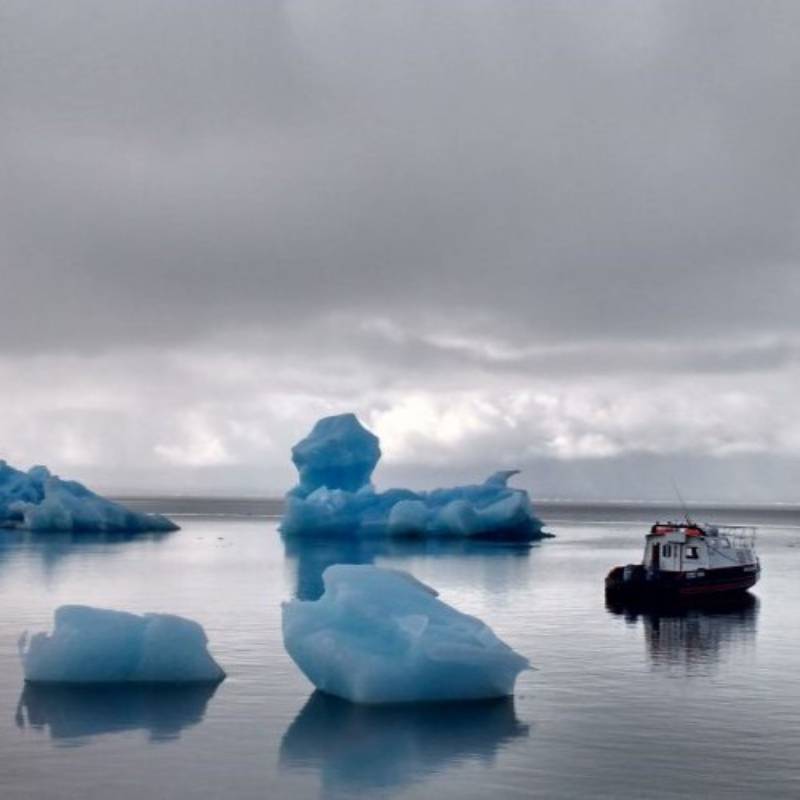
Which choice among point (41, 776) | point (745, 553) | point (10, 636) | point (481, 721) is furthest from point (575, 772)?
point (745, 553)

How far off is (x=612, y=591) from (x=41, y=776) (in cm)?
2574

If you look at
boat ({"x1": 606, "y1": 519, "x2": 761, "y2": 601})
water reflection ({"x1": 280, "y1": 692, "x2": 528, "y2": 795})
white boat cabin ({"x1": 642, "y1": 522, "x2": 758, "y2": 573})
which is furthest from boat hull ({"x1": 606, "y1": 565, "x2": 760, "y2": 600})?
water reflection ({"x1": 280, "y1": 692, "x2": 528, "y2": 795})

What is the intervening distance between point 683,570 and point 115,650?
2337cm

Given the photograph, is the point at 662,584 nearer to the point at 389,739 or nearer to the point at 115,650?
the point at 115,650

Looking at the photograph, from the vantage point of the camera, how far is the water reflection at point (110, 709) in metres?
17.5

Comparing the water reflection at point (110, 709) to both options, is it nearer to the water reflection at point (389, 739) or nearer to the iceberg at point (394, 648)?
the water reflection at point (389, 739)

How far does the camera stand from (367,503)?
84.6 meters

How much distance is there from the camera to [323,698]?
19969 millimetres

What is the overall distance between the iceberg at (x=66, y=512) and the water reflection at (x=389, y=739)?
2514 inches

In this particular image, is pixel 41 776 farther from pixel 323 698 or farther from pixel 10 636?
pixel 10 636

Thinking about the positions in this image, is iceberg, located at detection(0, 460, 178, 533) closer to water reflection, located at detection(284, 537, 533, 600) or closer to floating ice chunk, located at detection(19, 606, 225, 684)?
water reflection, located at detection(284, 537, 533, 600)

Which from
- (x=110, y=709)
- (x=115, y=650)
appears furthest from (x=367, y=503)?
(x=110, y=709)

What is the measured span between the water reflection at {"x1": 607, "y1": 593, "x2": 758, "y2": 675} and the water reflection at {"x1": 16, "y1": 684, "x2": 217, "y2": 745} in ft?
36.3

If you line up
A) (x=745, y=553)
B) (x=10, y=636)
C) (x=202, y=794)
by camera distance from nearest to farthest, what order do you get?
1. (x=202, y=794)
2. (x=10, y=636)
3. (x=745, y=553)
